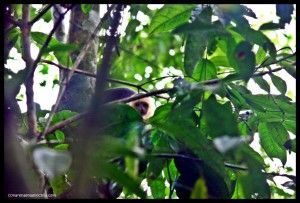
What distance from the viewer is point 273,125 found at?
1.27 m

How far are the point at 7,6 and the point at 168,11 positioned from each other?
→ 37 centimetres

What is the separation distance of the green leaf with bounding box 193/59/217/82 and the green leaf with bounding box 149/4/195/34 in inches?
5.1

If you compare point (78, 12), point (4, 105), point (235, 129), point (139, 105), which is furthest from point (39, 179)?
point (139, 105)

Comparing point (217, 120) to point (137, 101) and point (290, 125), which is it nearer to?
point (290, 125)

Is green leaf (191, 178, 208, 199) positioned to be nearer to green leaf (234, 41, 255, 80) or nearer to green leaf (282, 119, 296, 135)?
green leaf (234, 41, 255, 80)

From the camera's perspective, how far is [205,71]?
4.08 feet

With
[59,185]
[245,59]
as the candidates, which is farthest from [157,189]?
[245,59]

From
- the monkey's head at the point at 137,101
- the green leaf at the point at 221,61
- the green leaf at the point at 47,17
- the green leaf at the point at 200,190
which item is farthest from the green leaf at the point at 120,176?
the monkey's head at the point at 137,101

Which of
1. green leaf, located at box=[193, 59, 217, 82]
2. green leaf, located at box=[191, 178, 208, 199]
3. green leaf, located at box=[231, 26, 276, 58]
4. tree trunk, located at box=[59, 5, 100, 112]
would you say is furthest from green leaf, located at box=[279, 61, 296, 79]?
tree trunk, located at box=[59, 5, 100, 112]

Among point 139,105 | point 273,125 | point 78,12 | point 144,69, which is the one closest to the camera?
point 273,125

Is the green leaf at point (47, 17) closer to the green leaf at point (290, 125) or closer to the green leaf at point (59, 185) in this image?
the green leaf at point (59, 185)

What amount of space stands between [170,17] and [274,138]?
0.42 meters

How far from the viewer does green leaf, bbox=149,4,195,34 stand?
1145mm
